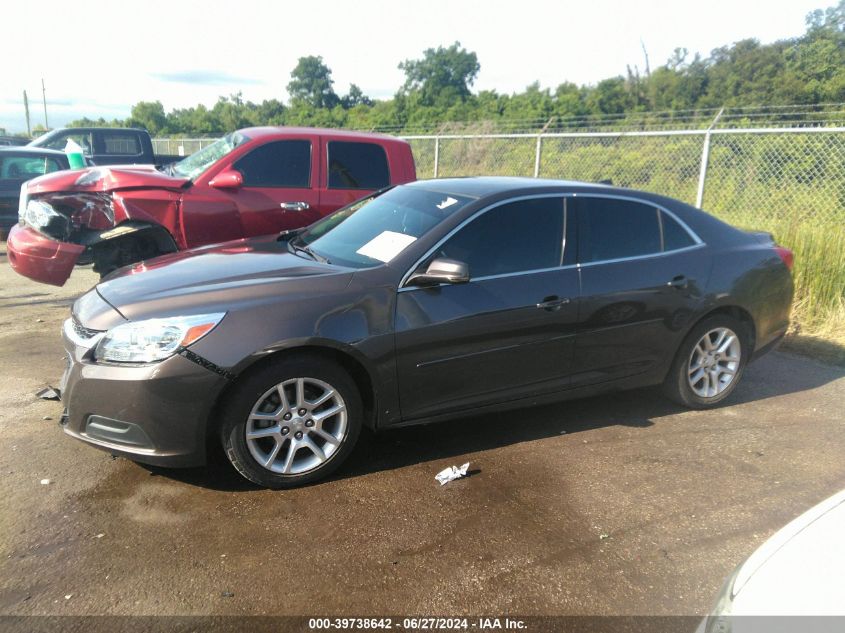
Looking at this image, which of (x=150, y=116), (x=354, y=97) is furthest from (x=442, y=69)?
(x=150, y=116)

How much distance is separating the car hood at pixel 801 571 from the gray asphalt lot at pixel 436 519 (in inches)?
39.8

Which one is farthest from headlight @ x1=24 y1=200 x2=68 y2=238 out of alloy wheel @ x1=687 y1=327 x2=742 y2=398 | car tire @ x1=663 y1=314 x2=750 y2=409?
alloy wheel @ x1=687 y1=327 x2=742 y2=398

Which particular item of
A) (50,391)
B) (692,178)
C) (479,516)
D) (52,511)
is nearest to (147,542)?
(52,511)

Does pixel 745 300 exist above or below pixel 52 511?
above

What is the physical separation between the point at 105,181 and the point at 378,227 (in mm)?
3350

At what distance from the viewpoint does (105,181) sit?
610 centimetres

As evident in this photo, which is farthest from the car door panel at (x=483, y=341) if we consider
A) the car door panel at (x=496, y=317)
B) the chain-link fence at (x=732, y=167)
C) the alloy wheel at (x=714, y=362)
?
the chain-link fence at (x=732, y=167)

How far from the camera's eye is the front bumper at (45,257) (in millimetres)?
5918

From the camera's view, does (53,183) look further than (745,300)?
Yes

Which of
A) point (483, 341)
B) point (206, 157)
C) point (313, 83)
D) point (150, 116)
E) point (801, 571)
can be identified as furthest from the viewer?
point (313, 83)

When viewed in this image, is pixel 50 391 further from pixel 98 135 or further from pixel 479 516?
pixel 98 135

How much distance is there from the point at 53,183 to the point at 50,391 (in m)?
2.52

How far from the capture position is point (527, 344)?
391 cm

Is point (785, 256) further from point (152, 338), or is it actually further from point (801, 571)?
point (152, 338)
